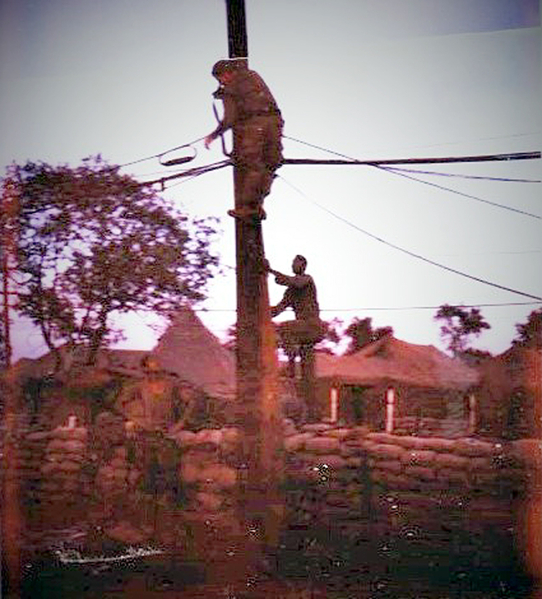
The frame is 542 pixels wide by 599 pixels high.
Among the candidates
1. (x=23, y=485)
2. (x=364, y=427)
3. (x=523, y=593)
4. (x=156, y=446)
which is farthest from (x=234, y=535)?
(x=523, y=593)

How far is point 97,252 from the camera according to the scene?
404cm

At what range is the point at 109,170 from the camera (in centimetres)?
407

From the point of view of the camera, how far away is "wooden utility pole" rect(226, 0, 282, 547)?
12.7 feet

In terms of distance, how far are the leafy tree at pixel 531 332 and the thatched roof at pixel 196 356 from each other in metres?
1.55

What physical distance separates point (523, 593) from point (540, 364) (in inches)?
47.4

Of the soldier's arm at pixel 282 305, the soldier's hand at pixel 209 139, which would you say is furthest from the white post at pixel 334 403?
the soldier's hand at pixel 209 139

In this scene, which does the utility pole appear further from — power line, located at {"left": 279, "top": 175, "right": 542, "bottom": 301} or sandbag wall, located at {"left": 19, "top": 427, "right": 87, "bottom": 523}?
power line, located at {"left": 279, "top": 175, "right": 542, "bottom": 301}

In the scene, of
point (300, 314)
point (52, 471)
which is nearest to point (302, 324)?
point (300, 314)

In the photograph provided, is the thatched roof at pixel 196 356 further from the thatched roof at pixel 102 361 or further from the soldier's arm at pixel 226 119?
the soldier's arm at pixel 226 119

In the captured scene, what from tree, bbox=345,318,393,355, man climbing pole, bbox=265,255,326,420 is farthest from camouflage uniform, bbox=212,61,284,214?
tree, bbox=345,318,393,355

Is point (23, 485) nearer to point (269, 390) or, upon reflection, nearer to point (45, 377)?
point (45, 377)

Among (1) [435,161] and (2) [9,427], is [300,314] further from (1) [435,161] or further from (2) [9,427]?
(2) [9,427]

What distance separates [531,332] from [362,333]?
2.87ft

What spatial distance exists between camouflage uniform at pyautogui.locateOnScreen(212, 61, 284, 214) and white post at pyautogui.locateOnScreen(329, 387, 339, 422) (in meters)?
1.10
